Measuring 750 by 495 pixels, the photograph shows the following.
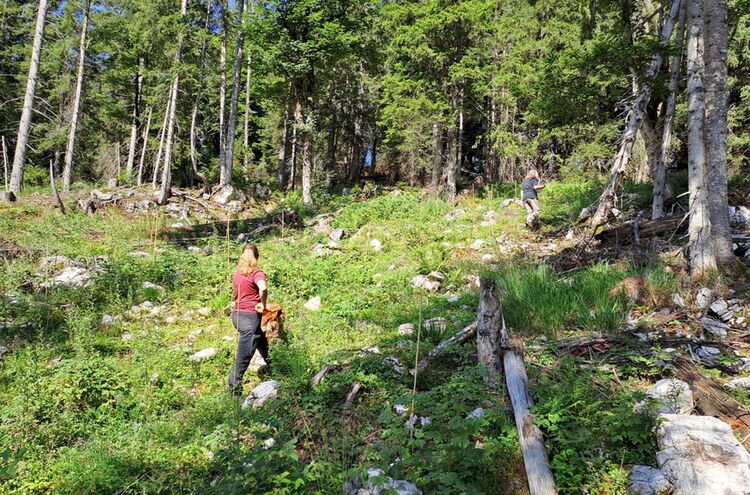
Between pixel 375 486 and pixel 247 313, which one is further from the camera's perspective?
pixel 247 313

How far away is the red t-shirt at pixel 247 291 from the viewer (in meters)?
5.25

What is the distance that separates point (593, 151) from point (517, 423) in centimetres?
1343

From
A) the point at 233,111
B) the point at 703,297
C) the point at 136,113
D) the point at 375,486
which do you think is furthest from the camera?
the point at 136,113

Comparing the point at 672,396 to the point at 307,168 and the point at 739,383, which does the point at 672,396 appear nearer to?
the point at 739,383

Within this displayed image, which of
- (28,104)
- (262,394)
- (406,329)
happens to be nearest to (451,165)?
(406,329)

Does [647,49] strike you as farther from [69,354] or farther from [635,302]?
[69,354]

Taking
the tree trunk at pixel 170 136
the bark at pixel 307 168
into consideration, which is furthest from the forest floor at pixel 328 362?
the bark at pixel 307 168

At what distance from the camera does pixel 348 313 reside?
264 inches

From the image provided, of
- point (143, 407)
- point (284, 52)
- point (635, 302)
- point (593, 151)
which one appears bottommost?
point (143, 407)

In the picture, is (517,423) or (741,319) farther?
(741,319)

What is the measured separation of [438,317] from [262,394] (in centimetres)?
261

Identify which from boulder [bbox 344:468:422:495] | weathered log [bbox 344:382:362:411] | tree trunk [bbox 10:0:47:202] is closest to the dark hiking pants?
weathered log [bbox 344:382:362:411]

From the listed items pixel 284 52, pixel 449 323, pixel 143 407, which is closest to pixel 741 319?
pixel 449 323

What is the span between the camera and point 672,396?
3252mm
